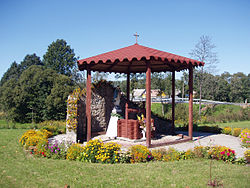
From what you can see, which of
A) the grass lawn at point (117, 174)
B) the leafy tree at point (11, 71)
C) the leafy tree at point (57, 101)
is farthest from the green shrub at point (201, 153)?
the leafy tree at point (11, 71)

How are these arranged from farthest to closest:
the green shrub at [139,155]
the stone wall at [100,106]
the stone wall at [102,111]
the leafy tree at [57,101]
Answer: the leafy tree at [57,101] < the stone wall at [100,106] < the stone wall at [102,111] < the green shrub at [139,155]

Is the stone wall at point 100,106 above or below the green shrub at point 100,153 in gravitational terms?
above

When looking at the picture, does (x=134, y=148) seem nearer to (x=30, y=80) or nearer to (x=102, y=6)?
(x=102, y=6)

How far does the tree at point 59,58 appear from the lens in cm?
4122

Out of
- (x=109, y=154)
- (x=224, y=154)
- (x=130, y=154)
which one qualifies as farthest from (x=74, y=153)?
(x=224, y=154)

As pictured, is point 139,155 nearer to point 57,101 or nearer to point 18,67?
point 57,101

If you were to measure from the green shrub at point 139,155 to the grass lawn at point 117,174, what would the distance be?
0.29m

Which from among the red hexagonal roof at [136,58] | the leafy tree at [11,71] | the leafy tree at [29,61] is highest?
the leafy tree at [29,61]

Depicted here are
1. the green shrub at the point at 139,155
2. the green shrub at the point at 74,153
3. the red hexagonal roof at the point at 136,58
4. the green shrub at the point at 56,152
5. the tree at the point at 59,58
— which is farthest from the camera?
the tree at the point at 59,58

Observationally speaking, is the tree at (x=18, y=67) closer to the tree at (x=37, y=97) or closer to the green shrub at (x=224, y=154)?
the tree at (x=37, y=97)

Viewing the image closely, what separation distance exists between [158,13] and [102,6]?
3039mm

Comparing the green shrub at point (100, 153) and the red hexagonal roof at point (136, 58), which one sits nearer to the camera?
the green shrub at point (100, 153)

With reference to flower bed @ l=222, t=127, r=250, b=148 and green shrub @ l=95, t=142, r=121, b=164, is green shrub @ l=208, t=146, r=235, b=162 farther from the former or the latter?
green shrub @ l=95, t=142, r=121, b=164

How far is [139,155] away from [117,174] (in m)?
1.13
